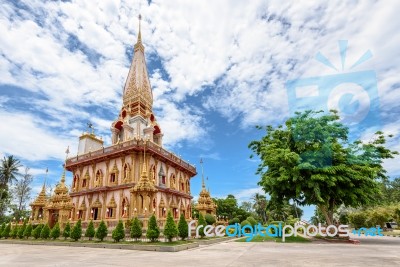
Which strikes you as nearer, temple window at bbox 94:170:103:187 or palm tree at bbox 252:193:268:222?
temple window at bbox 94:170:103:187

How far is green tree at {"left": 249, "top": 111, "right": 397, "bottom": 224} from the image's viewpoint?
16359 mm

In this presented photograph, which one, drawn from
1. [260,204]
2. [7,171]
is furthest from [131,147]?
[260,204]

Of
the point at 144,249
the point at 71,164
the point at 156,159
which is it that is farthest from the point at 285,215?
the point at 144,249

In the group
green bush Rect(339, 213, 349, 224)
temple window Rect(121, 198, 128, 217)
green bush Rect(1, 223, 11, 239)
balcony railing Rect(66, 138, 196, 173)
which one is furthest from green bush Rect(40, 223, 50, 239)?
green bush Rect(339, 213, 349, 224)

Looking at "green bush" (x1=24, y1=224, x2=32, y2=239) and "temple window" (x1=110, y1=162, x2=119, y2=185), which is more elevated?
"temple window" (x1=110, y1=162, x2=119, y2=185)

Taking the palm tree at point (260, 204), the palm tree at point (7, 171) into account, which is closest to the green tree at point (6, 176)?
the palm tree at point (7, 171)

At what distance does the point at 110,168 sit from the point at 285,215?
51.2 metres

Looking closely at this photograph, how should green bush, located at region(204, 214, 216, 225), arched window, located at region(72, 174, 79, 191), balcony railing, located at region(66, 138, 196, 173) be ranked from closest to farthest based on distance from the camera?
green bush, located at region(204, 214, 216, 225) < balcony railing, located at region(66, 138, 196, 173) < arched window, located at region(72, 174, 79, 191)

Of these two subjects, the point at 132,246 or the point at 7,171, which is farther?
the point at 7,171

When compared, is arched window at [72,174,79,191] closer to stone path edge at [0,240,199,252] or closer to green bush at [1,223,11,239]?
green bush at [1,223,11,239]

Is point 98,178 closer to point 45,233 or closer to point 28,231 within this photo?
point 28,231

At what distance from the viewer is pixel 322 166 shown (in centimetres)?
1661

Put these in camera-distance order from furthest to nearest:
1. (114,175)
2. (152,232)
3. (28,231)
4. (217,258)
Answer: (114,175)
(28,231)
(152,232)
(217,258)

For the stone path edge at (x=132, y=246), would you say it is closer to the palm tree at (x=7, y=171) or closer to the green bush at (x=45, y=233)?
the green bush at (x=45, y=233)
